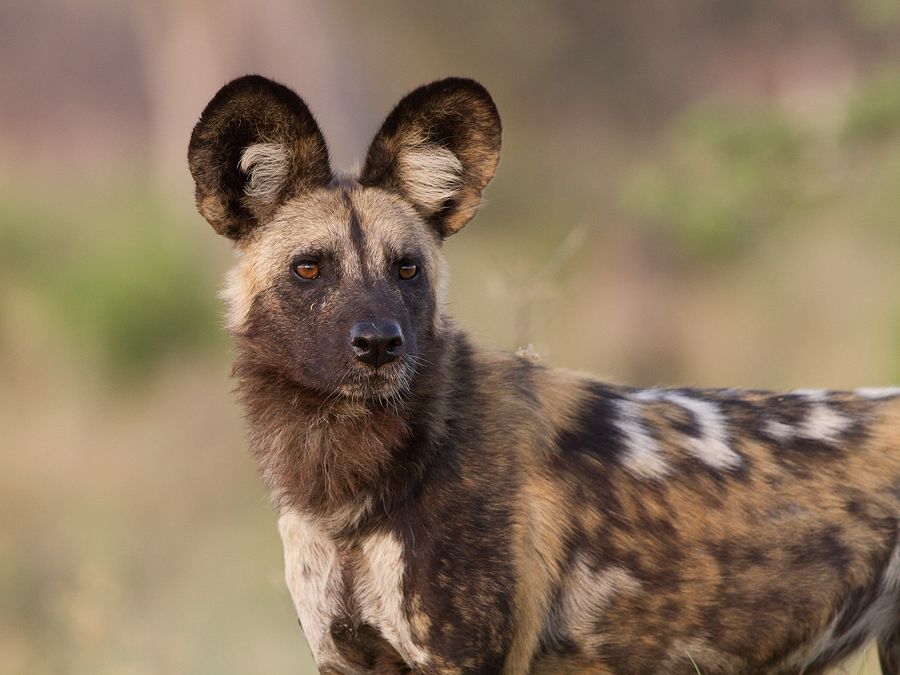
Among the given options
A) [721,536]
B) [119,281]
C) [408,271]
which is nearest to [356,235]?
[408,271]

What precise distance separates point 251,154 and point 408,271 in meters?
0.55

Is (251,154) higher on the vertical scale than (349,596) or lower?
higher

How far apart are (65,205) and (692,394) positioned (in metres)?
13.4

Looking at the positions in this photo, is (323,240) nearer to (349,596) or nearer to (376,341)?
(376,341)

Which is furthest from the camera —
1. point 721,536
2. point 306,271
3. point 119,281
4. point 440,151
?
point 119,281

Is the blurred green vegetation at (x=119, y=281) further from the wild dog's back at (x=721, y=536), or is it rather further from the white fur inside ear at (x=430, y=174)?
the wild dog's back at (x=721, y=536)

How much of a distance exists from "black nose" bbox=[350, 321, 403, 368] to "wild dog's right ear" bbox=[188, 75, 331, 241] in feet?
1.87

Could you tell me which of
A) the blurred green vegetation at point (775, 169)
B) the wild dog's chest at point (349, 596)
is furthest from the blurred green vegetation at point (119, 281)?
the wild dog's chest at point (349, 596)

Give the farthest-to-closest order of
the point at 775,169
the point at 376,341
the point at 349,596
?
the point at 775,169, the point at 349,596, the point at 376,341

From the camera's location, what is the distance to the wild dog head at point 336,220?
114 inches

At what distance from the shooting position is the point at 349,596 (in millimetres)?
2908

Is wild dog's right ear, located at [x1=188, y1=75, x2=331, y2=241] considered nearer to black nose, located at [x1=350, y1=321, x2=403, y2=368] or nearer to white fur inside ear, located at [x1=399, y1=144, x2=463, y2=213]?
white fur inside ear, located at [x1=399, y1=144, x2=463, y2=213]

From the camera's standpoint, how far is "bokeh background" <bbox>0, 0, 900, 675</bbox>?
10.0 m

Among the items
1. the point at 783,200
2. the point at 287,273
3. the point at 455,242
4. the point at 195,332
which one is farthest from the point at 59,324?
the point at 287,273
